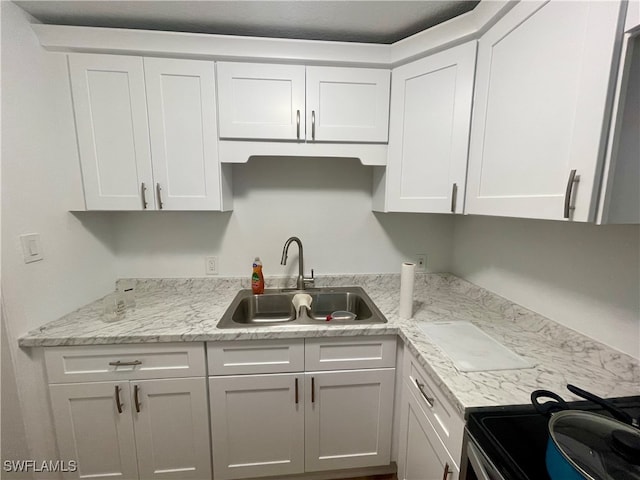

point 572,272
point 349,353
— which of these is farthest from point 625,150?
point 349,353

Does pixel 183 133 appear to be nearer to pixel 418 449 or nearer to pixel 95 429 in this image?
pixel 95 429

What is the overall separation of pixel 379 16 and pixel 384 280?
4.89 ft

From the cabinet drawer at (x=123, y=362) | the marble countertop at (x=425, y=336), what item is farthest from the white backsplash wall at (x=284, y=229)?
the cabinet drawer at (x=123, y=362)

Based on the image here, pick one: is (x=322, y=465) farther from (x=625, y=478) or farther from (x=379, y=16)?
(x=379, y=16)

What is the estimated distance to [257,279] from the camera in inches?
63.9

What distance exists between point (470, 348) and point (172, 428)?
1.41m

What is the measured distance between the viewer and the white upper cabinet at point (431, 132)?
1209 mm

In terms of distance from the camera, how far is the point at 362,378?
1.30 metres

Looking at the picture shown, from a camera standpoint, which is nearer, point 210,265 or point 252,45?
point 252,45

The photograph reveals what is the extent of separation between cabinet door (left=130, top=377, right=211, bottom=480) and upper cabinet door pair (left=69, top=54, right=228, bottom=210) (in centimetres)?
90

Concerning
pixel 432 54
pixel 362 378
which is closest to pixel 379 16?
pixel 432 54

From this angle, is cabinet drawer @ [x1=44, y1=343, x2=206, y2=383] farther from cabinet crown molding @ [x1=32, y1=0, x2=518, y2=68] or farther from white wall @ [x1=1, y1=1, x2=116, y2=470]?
cabinet crown molding @ [x1=32, y1=0, x2=518, y2=68]

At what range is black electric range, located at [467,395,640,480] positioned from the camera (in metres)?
0.61

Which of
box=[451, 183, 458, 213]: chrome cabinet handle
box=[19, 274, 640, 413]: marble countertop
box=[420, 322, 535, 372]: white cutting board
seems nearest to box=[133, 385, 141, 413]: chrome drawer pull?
box=[19, 274, 640, 413]: marble countertop
